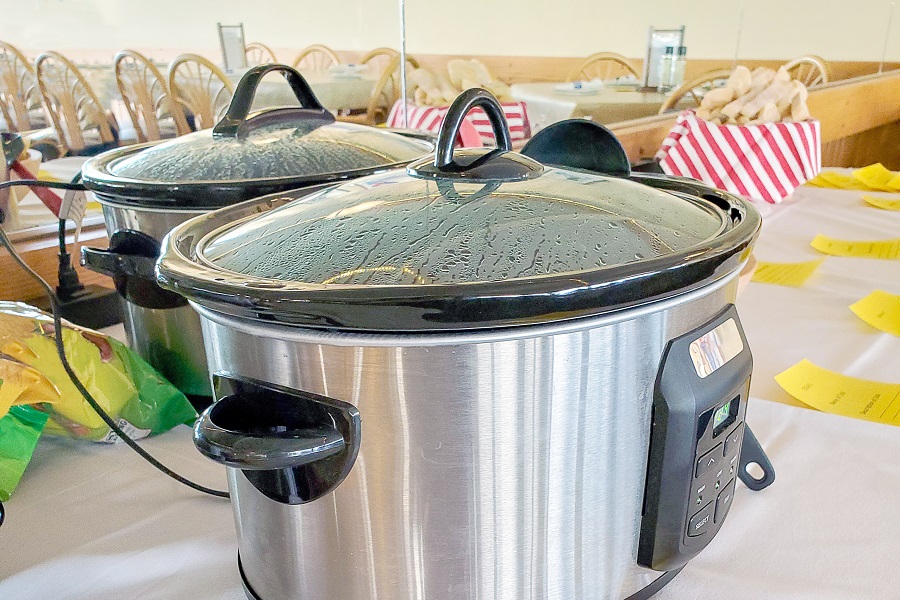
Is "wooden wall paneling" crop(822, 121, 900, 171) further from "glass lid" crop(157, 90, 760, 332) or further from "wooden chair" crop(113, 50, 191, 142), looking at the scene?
"glass lid" crop(157, 90, 760, 332)

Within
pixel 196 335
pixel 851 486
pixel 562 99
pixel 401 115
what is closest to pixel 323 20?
pixel 562 99

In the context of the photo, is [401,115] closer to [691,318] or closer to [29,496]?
[29,496]

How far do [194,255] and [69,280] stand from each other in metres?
0.60

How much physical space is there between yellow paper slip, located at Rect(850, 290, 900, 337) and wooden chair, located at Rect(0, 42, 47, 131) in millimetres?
1843

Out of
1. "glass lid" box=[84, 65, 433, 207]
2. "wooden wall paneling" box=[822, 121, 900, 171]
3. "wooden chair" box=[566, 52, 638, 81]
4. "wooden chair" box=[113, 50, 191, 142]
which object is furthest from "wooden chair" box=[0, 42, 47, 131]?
"wooden chair" box=[566, 52, 638, 81]

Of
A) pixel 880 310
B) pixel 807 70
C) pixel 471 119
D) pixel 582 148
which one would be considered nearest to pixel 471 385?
pixel 582 148

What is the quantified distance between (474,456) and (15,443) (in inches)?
18.8

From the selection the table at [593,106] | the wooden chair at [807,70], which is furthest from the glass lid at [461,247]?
the wooden chair at [807,70]

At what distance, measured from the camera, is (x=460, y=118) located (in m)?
0.49

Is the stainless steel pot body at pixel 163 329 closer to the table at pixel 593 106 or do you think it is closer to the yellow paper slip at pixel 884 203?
the yellow paper slip at pixel 884 203

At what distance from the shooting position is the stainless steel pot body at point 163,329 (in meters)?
0.67

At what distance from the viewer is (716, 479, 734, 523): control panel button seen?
1.61 feet

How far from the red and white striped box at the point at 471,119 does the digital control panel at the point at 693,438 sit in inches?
41.8

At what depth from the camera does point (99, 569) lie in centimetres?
56
